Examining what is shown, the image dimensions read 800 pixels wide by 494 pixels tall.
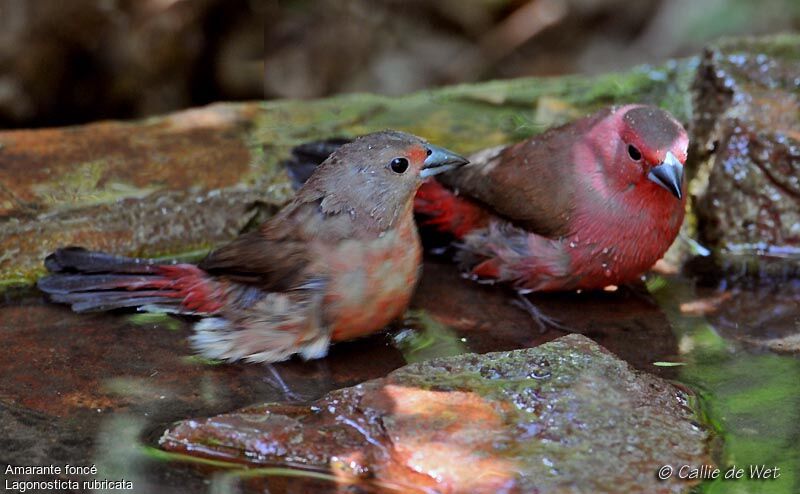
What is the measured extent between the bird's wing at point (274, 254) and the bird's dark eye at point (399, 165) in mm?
351

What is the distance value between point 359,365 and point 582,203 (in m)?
1.34

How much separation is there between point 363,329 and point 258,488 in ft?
3.78

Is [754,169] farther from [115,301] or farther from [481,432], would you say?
Result: [115,301]

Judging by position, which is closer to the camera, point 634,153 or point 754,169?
point 634,153

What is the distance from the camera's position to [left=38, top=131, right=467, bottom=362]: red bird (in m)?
4.16

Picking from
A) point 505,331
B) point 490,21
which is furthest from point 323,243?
point 490,21

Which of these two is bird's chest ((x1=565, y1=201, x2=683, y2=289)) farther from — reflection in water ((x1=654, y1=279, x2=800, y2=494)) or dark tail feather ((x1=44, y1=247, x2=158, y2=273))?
dark tail feather ((x1=44, y1=247, x2=158, y2=273))

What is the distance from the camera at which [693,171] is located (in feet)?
19.2

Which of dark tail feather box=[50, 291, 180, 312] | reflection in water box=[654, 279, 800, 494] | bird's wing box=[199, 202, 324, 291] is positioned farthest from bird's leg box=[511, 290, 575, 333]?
dark tail feather box=[50, 291, 180, 312]

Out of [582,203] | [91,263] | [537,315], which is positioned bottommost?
[537,315]

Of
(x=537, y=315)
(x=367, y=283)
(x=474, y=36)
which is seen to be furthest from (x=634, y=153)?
(x=474, y=36)

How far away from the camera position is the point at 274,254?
4262 mm

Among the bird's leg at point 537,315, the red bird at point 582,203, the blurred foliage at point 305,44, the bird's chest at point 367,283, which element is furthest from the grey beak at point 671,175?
the blurred foliage at point 305,44

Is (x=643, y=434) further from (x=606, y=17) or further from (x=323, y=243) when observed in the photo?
(x=606, y=17)
